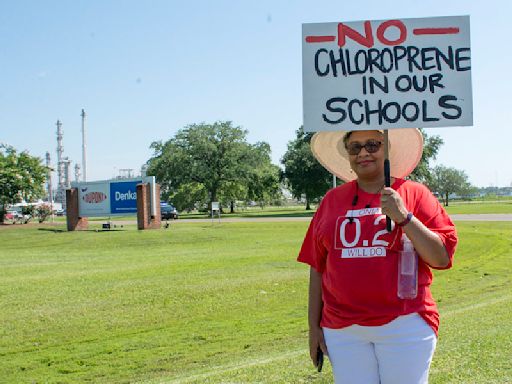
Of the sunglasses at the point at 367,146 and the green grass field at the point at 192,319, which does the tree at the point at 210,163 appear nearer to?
the green grass field at the point at 192,319

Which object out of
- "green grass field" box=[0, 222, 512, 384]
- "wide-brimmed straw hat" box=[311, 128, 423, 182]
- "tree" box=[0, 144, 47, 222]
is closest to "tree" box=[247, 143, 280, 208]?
"tree" box=[0, 144, 47, 222]

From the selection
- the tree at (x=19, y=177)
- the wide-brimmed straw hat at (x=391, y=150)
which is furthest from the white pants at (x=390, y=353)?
the tree at (x=19, y=177)

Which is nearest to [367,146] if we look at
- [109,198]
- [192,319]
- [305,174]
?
[192,319]

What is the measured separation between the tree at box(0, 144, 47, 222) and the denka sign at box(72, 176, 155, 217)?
953 cm

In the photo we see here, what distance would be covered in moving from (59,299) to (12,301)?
2.87 feet

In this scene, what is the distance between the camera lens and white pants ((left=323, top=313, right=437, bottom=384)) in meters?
3.10

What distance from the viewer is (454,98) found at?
362 centimetres

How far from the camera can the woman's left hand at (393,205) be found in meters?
3.05

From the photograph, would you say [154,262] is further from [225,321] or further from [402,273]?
[402,273]

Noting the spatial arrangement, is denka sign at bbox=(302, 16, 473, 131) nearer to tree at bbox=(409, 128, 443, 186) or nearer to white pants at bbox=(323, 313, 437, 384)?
white pants at bbox=(323, 313, 437, 384)

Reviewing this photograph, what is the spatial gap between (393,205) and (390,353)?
73 centimetres

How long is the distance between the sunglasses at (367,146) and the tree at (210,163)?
75.6 meters

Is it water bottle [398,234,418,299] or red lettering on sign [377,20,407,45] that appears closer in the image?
water bottle [398,234,418,299]

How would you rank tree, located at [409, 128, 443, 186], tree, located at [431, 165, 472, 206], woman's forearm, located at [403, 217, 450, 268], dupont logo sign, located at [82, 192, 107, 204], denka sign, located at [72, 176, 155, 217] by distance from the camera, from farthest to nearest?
1. tree, located at [431, 165, 472, 206]
2. tree, located at [409, 128, 443, 186]
3. dupont logo sign, located at [82, 192, 107, 204]
4. denka sign, located at [72, 176, 155, 217]
5. woman's forearm, located at [403, 217, 450, 268]
